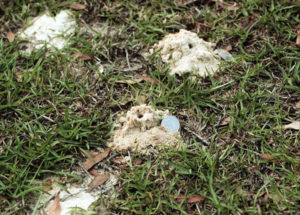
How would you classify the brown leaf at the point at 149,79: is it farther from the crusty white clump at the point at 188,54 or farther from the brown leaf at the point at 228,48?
the brown leaf at the point at 228,48

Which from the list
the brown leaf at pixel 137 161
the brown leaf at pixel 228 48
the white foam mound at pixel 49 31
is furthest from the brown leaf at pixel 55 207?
the brown leaf at pixel 228 48

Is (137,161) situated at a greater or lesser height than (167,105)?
lesser

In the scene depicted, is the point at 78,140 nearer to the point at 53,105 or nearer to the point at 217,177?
the point at 53,105

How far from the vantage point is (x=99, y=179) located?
2.31 m

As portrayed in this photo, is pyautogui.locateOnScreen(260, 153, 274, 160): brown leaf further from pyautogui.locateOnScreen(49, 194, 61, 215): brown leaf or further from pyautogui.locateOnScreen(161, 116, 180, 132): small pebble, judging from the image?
pyautogui.locateOnScreen(49, 194, 61, 215): brown leaf

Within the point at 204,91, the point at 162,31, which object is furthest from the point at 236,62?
the point at 162,31

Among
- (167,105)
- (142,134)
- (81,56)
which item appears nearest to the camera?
(142,134)

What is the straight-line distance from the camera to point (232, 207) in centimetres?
211

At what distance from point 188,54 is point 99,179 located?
1.23 metres

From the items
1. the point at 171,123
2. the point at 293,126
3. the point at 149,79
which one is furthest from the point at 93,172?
the point at 293,126

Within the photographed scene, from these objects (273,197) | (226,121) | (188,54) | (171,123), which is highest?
(188,54)

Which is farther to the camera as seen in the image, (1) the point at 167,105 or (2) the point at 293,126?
(1) the point at 167,105

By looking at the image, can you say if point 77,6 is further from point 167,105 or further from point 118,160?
point 118,160

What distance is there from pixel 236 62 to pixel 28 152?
1.74m
